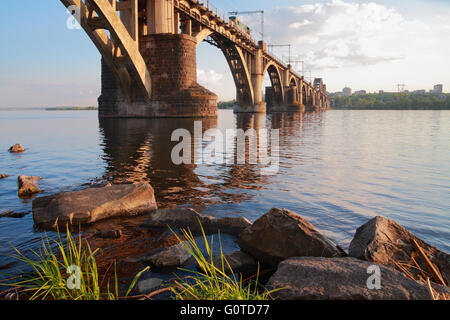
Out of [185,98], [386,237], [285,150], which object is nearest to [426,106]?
[185,98]

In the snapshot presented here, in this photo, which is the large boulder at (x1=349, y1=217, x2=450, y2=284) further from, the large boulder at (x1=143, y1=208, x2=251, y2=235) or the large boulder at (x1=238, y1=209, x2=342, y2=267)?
the large boulder at (x1=143, y1=208, x2=251, y2=235)

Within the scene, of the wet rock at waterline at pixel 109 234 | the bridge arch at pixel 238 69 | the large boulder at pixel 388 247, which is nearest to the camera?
the large boulder at pixel 388 247

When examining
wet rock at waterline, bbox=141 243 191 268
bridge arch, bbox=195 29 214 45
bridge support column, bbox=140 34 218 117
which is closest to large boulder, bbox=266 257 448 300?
wet rock at waterline, bbox=141 243 191 268

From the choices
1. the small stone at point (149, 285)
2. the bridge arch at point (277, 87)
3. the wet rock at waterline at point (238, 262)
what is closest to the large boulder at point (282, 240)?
the wet rock at waterline at point (238, 262)

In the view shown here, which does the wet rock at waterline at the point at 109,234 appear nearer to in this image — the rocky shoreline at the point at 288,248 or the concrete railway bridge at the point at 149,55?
the rocky shoreline at the point at 288,248

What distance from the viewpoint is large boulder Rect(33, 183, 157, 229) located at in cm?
485

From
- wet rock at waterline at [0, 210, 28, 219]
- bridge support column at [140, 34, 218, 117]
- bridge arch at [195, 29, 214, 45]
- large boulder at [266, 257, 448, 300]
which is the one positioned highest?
bridge arch at [195, 29, 214, 45]

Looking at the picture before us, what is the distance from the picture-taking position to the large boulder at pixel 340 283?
2.52m

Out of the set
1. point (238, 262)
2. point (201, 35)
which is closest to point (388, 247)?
point (238, 262)

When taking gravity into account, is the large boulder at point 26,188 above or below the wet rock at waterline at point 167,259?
above

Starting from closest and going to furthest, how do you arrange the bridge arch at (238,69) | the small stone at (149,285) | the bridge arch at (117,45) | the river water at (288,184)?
1. the small stone at (149,285)
2. the river water at (288,184)
3. the bridge arch at (117,45)
4. the bridge arch at (238,69)

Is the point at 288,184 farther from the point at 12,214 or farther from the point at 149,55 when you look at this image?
the point at 149,55
